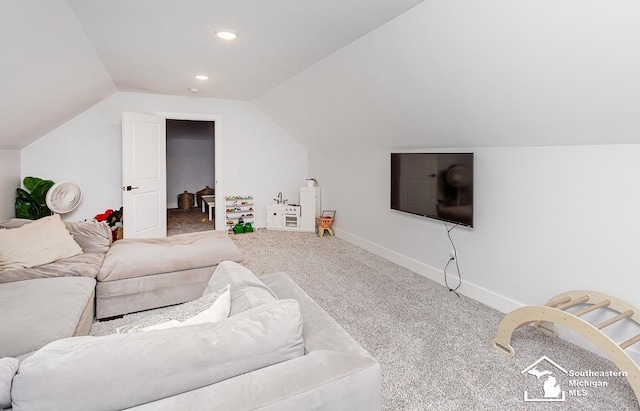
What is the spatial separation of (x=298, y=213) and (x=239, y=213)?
106 cm

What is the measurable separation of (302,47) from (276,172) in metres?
3.63

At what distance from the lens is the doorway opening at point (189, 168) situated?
863 centimetres

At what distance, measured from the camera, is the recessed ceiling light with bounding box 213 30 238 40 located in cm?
301

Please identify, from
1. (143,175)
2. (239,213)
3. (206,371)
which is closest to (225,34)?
(206,371)

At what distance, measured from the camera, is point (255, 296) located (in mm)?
1544

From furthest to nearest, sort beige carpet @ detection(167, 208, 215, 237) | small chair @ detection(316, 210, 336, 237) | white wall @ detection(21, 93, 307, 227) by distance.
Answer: beige carpet @ detection(167, 208, 215, 237)
small chair @ detection(316, 210, 336, 237)
white wall @ detection(21, 93, 307, 227)

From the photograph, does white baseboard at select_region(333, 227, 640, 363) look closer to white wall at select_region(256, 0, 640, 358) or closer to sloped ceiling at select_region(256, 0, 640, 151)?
white wall at select_region(256, 0, 640, 358)

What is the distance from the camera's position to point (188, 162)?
368 inches

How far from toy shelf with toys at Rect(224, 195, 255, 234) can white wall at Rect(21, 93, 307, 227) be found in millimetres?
143

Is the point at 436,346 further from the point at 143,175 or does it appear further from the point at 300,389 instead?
the point at 143,175

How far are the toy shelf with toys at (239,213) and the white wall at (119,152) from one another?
0.47 feet

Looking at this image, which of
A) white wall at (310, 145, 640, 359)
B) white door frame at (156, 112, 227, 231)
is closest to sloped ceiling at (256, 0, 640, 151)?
white wall at (310, 145, 640, 359)

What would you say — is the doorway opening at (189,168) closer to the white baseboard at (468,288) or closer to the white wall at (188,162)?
the white wall at (188,162)

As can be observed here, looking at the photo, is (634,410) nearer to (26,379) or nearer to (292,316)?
(292,316)
